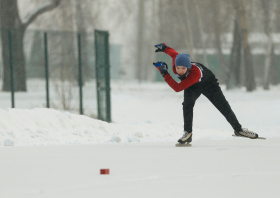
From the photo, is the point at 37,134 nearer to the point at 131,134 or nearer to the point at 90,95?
the point at 131,134

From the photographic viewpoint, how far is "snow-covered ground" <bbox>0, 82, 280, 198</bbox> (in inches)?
193

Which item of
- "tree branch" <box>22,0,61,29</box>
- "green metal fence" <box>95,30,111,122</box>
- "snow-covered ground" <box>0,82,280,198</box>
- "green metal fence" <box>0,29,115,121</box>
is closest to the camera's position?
"snow-covered ground" <box>0,82,280,198</box>

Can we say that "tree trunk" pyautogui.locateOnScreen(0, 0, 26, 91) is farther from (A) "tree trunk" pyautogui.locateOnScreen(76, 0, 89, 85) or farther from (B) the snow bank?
(B) the snow bank

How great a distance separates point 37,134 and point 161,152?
8.98 feet

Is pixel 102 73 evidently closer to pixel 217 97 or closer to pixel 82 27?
pixel 217 97

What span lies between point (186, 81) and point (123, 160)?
1.53m

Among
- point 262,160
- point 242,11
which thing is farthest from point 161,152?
point 242,11

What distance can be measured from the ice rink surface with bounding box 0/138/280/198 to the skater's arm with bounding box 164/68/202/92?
3.13ft

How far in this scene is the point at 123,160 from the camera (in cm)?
675

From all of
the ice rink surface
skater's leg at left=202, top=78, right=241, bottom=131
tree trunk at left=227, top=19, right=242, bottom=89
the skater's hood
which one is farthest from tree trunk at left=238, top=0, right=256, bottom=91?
the skater's hood

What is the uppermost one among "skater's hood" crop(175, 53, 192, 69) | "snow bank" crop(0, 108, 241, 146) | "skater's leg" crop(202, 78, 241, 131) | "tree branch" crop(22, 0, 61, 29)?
"tree branch" crop(22, 0, 61, 29)

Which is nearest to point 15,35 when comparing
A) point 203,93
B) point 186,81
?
point 203,93

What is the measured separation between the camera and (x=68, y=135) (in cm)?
965

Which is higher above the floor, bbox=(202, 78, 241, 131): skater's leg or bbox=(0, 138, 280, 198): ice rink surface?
bbox=(202, 78, 241, 131): skater's leg
